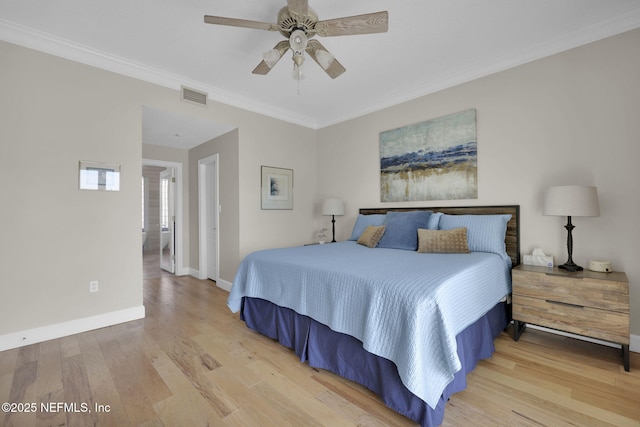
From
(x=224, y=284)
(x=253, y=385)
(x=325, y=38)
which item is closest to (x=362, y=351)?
(x=253, y=385)

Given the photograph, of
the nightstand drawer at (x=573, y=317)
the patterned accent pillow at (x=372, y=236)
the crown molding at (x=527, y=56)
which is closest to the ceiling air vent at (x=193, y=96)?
the crown molding at (x=527, y=56)

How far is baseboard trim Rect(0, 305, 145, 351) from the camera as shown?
2295 millimetres

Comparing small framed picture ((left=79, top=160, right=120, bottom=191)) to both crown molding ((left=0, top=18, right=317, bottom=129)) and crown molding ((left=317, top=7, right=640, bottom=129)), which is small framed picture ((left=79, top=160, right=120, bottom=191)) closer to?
crown molding ((left=0, top=18, right=317, bottom=129))

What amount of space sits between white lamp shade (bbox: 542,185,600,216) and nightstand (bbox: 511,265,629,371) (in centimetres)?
49

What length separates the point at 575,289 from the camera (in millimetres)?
Result: 2084

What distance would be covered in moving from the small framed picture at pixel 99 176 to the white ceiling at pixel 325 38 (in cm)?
95

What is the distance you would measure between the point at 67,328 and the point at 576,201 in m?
4.59

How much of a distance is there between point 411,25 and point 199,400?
322cm

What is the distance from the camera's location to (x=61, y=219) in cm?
253

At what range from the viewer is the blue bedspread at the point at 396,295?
1.38 m

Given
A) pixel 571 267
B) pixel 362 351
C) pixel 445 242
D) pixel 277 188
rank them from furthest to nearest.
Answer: pixel 277 188 < pixel 445 242 < pixel 571 267 < pixel 362 351

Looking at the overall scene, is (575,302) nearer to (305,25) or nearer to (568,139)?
(568,139)

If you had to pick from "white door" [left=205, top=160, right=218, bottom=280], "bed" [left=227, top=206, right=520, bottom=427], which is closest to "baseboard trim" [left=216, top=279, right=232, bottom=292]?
"white door" [left=205, top=160, right=218, bottom=280]

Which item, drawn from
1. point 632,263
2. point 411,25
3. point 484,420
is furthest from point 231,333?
point 632,263
